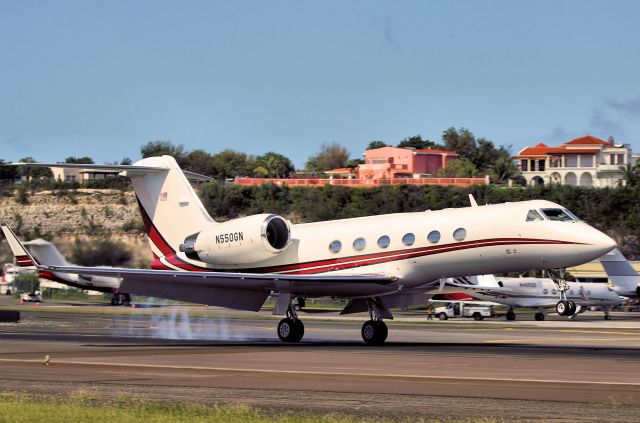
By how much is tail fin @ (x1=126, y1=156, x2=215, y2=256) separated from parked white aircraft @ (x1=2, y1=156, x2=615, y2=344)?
3cm

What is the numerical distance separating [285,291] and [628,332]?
19.6 metres

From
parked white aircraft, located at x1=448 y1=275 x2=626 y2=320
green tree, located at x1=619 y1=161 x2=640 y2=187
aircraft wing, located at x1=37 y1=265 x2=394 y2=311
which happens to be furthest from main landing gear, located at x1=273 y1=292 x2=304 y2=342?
green tree, located at x1=619 y1=161 x2=640 y2=187

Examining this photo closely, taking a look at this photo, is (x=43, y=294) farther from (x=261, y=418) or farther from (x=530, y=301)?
(x=261, y=418)

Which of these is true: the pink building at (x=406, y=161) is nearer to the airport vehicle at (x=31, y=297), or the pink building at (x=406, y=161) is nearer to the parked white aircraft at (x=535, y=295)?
the airport vehicle at (x=31, y=297)

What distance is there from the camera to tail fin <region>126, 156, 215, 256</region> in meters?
35.3

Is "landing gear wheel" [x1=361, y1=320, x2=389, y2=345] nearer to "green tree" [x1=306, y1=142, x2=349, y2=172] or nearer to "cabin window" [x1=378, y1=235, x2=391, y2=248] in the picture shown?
"cabin window" [x1=378, y1=235, x2=391, y2=248]

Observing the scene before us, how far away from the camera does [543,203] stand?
29891 mm

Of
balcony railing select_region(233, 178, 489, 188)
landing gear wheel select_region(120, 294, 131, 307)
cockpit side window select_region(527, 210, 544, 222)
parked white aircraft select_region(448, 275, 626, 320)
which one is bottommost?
landing gear wheel select_region(120, 294, 131, 307)

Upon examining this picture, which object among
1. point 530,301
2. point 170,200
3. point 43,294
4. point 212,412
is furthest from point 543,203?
point 43,294

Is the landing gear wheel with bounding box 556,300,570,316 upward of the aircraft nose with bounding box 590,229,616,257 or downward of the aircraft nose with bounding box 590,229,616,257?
downward

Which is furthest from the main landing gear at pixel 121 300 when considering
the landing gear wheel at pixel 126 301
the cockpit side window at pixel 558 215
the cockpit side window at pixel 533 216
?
the cockpit side window at pixel 558 215

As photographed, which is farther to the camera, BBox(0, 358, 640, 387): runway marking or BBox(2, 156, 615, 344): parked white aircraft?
BBox(2, 156, 615, 344): parked white aircraft

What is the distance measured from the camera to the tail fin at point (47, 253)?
175 feet

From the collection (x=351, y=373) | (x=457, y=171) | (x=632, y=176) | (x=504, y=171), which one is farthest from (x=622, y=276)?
(x=504, y=171)
